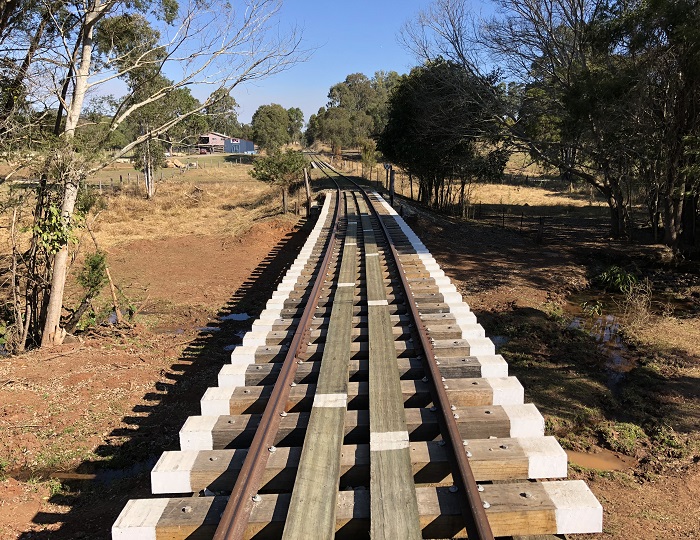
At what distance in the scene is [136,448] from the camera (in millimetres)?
5352

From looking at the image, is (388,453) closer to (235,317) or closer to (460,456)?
(460,456)

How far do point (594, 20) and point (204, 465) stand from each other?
1906 centimetres

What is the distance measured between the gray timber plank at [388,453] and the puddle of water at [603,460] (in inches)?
90.6

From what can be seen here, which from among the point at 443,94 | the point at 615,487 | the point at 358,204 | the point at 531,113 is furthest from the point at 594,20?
the point at 615,487

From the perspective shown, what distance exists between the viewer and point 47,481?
481cm

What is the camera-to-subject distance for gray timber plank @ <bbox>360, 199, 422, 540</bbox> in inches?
111

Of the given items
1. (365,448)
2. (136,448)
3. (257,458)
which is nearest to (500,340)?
(365,448)

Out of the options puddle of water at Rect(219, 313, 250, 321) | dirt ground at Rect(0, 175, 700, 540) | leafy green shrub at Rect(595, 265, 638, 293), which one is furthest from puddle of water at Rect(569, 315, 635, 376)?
puddle of water at Rect(219, 313, 250, 321)

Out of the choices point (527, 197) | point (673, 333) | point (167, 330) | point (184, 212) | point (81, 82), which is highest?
point (81, 82)

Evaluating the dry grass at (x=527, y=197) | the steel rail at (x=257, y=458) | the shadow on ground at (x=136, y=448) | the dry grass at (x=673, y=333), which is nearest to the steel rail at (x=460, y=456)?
the steel rail at (x=257, y=458)

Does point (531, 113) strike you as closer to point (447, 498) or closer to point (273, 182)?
point (273, 182)

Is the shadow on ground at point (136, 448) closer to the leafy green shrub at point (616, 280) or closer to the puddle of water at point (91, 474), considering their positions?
the puddle of water at point (91, 474)

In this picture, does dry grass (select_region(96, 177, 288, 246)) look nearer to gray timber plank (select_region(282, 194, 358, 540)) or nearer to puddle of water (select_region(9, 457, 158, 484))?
puddle of water (select_region(9, 457, 158, 484))

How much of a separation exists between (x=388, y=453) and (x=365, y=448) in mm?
218
